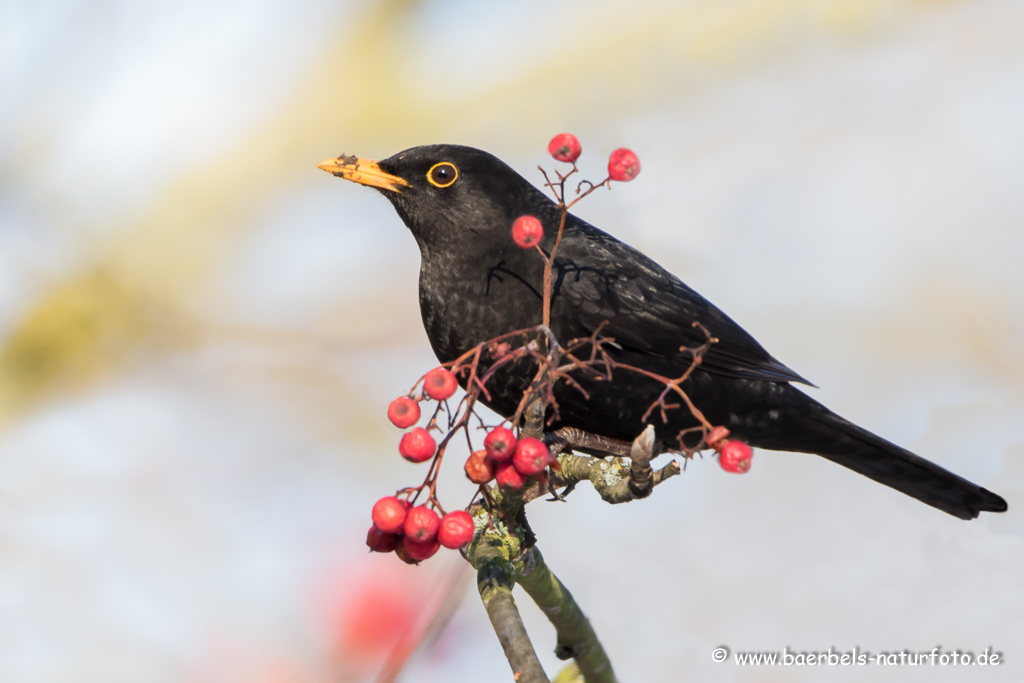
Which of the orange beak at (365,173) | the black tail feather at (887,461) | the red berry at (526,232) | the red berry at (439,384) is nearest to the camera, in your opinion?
the red berry at (439,384)

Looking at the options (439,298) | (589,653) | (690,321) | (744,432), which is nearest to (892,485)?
(744,432)

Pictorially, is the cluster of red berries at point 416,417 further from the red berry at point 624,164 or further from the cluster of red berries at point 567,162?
the red berry at point 624,164

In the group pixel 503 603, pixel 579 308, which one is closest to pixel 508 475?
pixel 503 603

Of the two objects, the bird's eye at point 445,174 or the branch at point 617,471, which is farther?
the bird's eye at point 445,174

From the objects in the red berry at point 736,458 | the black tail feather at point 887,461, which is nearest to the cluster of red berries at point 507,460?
the red berry at point 736,458

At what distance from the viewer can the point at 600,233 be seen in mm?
3506

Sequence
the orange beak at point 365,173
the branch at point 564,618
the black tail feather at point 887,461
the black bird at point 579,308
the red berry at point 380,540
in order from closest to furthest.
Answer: the red berry at point 380,540, the branch at point 564,618, the black bird at point 579,308, the orange beak at point 365,173, the black tail feather at point 887,461

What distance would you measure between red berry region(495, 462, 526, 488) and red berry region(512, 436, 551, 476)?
3 cm

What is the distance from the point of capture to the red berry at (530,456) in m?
1.98

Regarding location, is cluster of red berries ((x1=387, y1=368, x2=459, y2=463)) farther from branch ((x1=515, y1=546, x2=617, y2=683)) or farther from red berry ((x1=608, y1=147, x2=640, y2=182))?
branch ((x1=515, y1=546, x2=617, y2=683))

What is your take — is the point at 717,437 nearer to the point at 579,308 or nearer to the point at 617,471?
the point at 617,471

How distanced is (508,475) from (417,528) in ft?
0.76

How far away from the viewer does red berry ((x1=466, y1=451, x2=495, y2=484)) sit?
79.7 inches

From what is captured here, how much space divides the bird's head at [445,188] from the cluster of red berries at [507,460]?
1.31m
